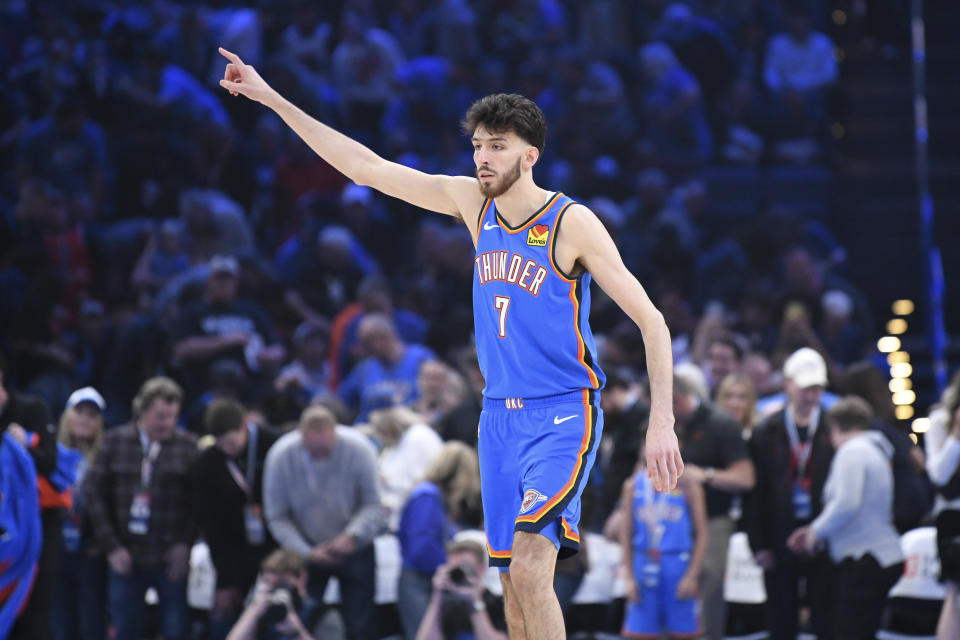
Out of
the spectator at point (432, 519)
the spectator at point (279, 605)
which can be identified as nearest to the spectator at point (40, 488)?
the spectator at point (279, 605)

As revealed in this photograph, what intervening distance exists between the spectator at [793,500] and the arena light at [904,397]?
4.63 m

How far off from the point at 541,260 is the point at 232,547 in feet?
15.8

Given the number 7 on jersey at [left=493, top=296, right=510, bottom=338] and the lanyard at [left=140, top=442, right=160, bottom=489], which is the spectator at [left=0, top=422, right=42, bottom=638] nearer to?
the lanyard at [left=140, top=442, right=160, bottom=489]

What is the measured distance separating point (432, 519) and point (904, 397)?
19.8ft

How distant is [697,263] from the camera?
13.6m

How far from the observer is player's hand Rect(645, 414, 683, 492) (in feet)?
A: 14.1

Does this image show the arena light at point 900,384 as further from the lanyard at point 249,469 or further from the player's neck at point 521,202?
the player's neck at point 521,202

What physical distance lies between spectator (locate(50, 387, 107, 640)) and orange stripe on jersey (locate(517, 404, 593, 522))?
512 cm

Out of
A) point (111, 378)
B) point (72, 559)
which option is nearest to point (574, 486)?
point (72, 559)

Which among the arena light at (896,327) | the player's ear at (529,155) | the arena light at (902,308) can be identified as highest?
the arena light at (902,308)

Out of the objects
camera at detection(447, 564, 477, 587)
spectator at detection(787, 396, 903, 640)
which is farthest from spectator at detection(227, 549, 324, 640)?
spectator at detection(787, 396, 903, 640)

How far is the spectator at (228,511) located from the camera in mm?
8758

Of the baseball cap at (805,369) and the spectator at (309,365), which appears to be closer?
the baseball cap at (805,369)

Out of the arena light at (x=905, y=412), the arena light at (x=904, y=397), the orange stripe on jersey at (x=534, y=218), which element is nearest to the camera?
the orange stripe on jersey at (x=534, y=218)
